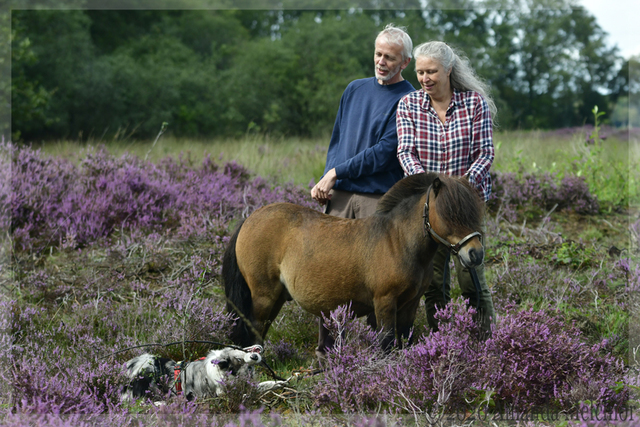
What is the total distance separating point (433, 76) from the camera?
3.73 metres

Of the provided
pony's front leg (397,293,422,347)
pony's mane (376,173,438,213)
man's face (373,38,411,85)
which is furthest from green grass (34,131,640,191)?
pony's front leg (397,293,422,347)

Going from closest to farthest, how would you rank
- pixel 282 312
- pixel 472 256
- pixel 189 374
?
pixel 472 256
pixel 189 374
pixel 282 312

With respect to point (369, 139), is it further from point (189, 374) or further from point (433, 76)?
point (189, 374)

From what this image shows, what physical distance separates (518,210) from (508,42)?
103ft

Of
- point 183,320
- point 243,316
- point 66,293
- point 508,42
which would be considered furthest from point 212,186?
point 508,42

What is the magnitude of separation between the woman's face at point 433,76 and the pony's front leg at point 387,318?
5.33 feet

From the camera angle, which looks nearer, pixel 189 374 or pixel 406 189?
pixel 189 374

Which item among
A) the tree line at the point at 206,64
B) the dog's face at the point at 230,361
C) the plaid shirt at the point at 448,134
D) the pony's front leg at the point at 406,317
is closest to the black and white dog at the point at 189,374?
the dog's face at the point at 230,361

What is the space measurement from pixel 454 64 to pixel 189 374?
→ 9.75 feet

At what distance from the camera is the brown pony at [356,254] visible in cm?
319

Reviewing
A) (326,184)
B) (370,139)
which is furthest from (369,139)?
(326,184)

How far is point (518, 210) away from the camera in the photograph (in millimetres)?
7777

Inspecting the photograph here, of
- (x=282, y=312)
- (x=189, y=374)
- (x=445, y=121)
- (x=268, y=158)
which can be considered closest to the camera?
(x=189, y=374)

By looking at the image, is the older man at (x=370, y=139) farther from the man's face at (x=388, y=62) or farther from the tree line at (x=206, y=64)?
the tree line at (x=206, y=64)
